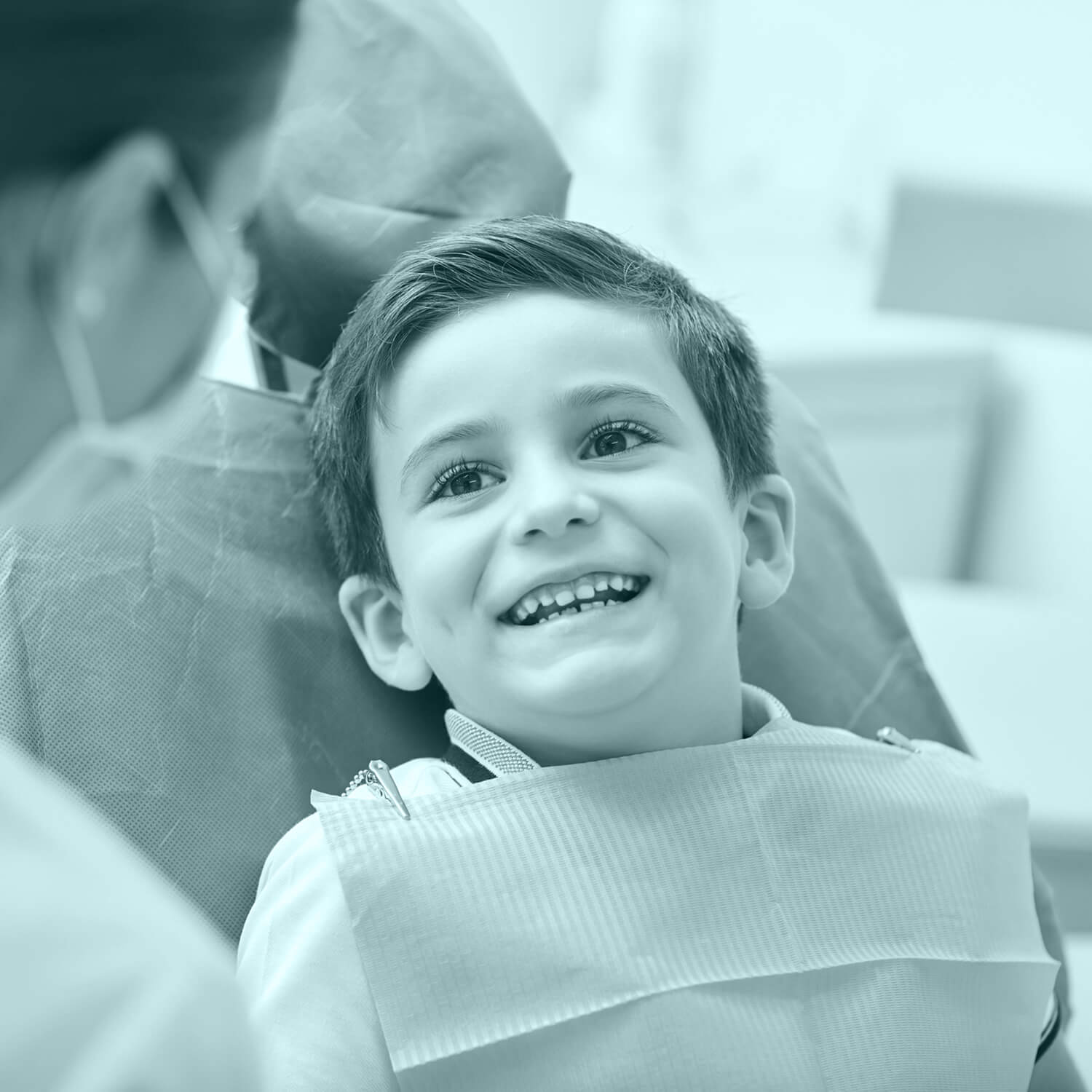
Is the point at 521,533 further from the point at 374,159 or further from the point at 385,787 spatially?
the point at 374,159

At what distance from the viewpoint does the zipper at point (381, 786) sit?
33.3 inches

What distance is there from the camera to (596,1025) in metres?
0.80

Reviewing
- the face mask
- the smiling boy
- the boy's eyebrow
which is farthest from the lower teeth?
the face mask

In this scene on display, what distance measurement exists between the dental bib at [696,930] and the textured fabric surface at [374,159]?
39 centimetres

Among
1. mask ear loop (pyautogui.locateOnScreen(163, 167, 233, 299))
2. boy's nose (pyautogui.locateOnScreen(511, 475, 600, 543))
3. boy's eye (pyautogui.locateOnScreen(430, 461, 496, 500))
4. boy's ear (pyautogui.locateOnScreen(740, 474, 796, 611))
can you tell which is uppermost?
mask ear loop (pyautogui.locateOnScreen(163, 167, 233, 299))

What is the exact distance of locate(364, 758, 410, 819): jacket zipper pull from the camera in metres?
0.85

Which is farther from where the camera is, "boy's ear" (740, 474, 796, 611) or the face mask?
"boy's ear" (740, 474, 796, 611)

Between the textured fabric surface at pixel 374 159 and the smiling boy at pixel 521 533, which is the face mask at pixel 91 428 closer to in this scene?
the smiling boy at pixel 521 533

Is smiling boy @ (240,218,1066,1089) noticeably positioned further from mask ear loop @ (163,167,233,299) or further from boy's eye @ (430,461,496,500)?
mask ear loop @ (163,167,233,299)

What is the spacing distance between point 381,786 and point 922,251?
990 mm

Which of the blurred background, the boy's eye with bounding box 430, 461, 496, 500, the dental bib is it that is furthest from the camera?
the blurred background

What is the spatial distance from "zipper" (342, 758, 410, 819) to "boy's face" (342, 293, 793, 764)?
72mm

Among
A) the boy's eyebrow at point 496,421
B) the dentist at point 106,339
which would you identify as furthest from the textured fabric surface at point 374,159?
the dentist at point 106,339

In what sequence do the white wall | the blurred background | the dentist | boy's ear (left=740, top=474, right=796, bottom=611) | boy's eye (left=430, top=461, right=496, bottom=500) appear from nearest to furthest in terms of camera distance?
the dentist < boy's eye (left=430, top=461, right=496, bottom=500) < boy's ear (left=740, top=474, right=796, bottom=611) < the blurred background < the white wall
